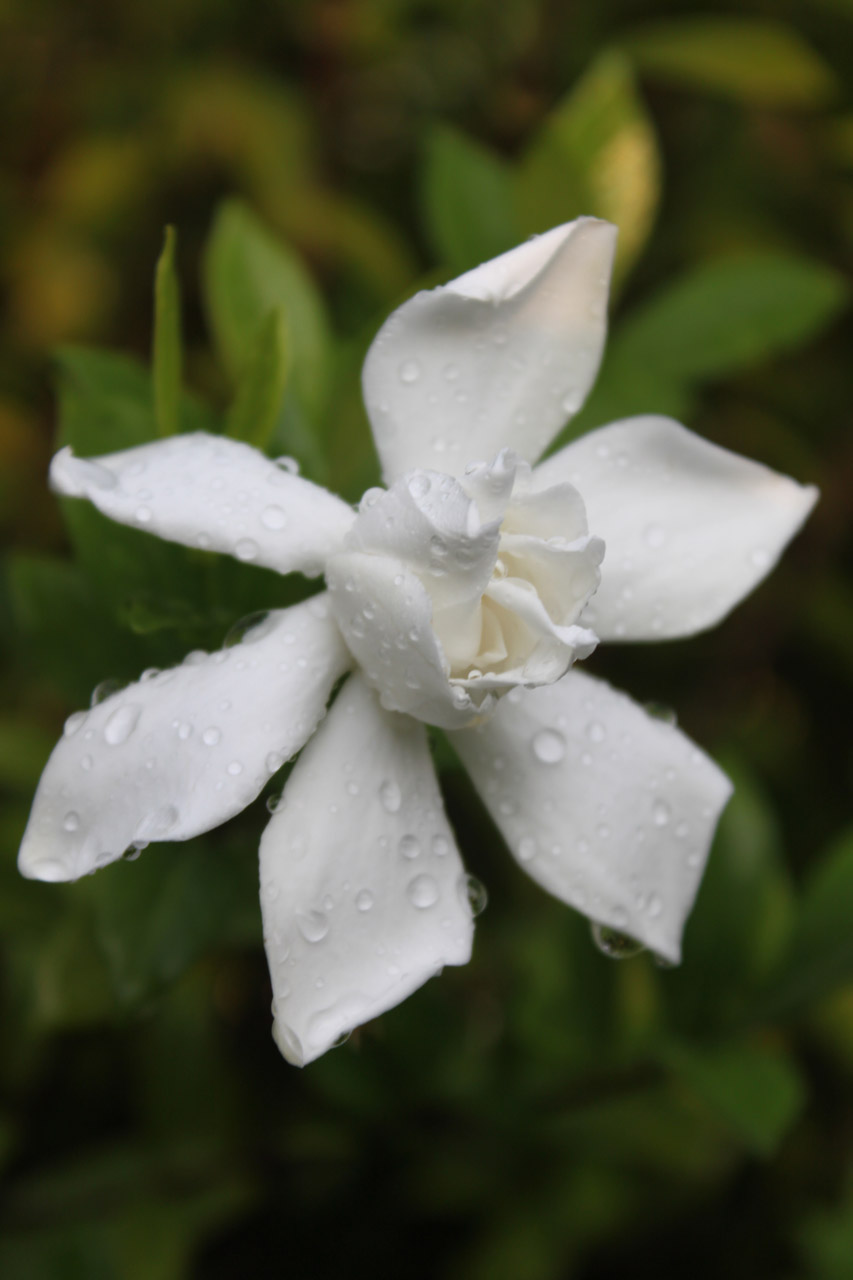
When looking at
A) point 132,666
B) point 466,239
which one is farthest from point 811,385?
point 132,666

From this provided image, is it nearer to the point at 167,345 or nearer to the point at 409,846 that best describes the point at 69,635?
the point at 167,345

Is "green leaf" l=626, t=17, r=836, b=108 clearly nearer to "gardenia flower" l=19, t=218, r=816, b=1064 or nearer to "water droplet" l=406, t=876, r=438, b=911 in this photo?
"gardenia flower" l=19, t=218, r=816, b=1064

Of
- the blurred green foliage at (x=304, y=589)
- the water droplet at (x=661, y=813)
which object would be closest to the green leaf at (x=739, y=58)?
the blurred green foliage at (x=304, y=589)

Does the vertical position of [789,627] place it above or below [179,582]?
below

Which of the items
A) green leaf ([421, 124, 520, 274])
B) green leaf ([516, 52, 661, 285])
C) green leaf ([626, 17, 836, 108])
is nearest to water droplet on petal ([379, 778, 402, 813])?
green leaf ([421, 124, 520, 274])

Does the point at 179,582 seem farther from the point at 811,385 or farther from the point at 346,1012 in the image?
the point at 811,385

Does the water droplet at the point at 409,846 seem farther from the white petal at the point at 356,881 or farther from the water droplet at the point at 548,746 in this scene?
the water droplet at the point at 548,746
